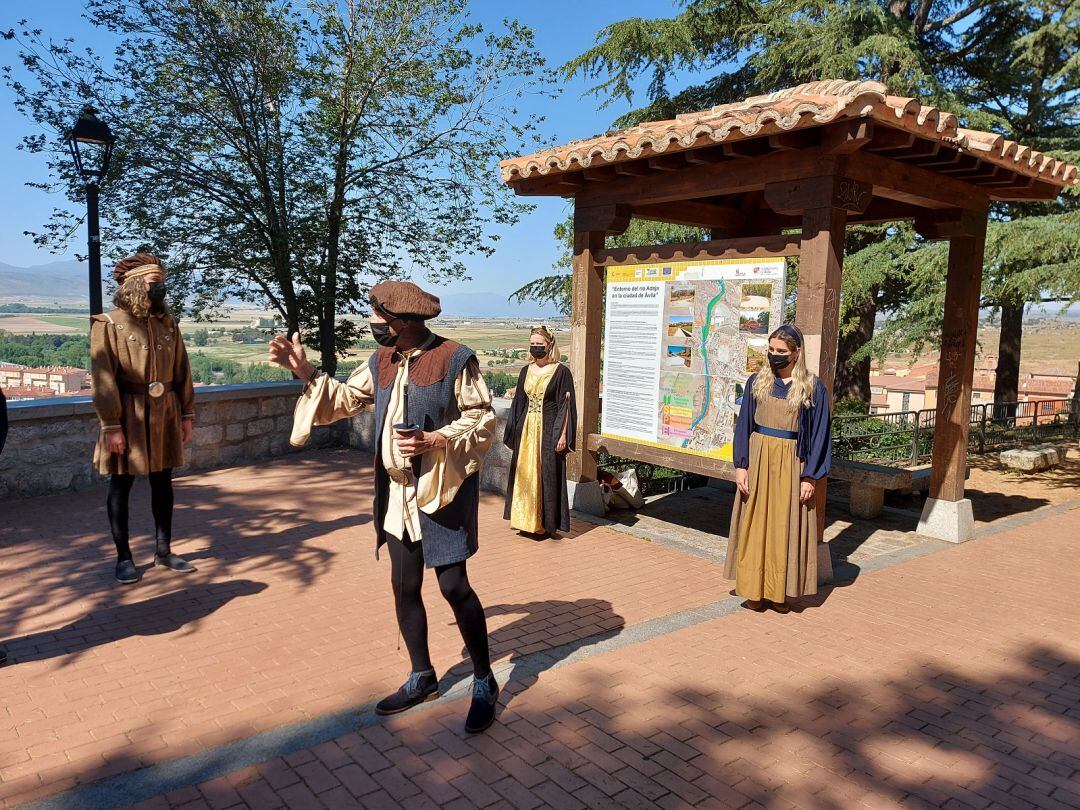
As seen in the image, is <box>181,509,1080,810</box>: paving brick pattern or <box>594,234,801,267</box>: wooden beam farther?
<box>594,234,801,267</box>: wooden beam

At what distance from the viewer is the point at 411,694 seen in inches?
135

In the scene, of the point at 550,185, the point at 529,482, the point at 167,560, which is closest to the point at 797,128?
the point at 550,185

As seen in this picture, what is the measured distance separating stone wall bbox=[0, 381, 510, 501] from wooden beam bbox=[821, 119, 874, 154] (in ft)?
13.7

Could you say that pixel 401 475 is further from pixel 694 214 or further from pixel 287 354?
pixel 694 214

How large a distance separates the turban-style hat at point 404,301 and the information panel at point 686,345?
3.35 m

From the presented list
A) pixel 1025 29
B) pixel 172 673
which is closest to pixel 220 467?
pixel 172 673

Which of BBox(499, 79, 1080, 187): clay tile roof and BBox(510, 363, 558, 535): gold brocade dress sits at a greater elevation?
BBox(499, 79, 1080, 187): clay tile roof

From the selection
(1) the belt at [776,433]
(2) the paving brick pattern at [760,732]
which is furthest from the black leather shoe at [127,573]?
(1) the belt at [776,433]

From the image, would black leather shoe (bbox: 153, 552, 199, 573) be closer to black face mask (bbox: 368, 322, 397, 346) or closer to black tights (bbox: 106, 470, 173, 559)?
black tights (bbox: 106, 470, 173, 559)

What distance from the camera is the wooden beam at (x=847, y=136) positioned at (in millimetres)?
4762

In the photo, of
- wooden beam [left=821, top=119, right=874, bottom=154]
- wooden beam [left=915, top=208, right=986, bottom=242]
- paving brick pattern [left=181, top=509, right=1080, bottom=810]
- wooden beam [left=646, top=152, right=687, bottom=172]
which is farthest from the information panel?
wooden beam [left=915, top=208, right=986, bottom=242]

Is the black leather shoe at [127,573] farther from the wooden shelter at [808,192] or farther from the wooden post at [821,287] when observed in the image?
the wooden post at [821,287]

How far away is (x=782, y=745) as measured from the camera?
3.28 metres

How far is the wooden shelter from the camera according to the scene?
5047 millimetres
